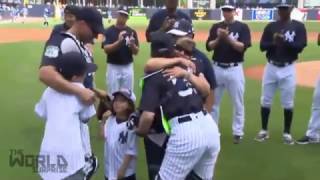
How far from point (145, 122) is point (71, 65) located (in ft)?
2.78

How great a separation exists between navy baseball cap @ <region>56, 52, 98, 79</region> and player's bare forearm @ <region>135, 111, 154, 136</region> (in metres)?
0.68

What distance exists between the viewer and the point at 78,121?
415 cm

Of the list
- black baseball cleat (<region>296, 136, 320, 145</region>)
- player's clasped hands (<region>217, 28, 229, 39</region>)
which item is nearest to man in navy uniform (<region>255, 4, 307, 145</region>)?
black baseball cleat (<region>296, 136, 320, 145</region>)

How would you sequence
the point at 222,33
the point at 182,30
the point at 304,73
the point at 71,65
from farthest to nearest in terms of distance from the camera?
the point at 304,73 < the point at 222,33 < the point at 182,30 < the point at 71,65

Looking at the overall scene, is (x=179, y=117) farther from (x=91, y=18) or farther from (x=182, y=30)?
(x=91, y=18)

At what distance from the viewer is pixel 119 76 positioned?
9.84 m

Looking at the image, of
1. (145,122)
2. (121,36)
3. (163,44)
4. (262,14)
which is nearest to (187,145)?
(145,122)

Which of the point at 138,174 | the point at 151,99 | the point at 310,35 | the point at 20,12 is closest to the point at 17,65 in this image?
the point at 138,174

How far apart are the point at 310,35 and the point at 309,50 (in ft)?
28.3

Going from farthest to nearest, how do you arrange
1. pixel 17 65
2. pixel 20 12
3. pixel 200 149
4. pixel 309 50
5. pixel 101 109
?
pixel 20 12, pixel 309 50, pixel 17 65, pixel 101 109, pixel 200 149

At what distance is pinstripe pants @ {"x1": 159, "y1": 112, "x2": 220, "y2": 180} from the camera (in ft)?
14.3

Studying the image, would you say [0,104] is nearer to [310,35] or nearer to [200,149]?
[200,149]

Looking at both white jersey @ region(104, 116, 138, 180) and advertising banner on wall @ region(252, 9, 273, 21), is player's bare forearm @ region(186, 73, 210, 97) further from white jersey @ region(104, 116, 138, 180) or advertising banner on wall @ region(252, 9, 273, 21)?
advertising banner on wall @ region(252, 9, 273, 21)

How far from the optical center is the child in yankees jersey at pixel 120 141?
5293 mm
